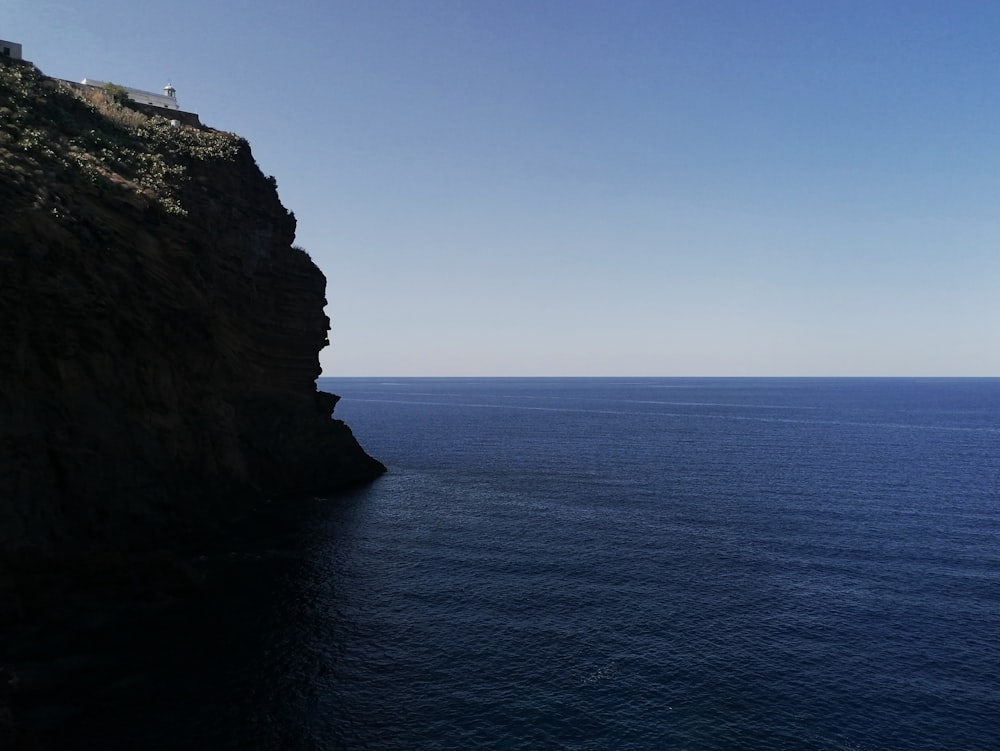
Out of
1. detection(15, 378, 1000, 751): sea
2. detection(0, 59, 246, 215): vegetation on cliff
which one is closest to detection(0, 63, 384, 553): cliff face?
detection(0, 59, 246, 215): vegetation on cliff

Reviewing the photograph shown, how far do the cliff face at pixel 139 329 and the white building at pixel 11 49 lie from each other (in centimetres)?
644

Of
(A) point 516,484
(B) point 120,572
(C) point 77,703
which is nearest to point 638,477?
(A) point 516,484

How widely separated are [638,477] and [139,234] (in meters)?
73.5

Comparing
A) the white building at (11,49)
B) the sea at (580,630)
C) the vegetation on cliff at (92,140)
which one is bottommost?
the sea at (580,630)

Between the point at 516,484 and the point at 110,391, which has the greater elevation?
the point at 110,391

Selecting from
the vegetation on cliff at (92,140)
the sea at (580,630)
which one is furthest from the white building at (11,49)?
the sea at (580,630)

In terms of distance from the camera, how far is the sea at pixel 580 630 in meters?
32.0

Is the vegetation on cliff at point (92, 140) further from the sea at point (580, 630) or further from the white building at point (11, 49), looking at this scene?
the sea at point (580, 630)

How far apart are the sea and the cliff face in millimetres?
10027

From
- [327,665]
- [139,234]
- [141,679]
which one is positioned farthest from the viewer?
[139,234]

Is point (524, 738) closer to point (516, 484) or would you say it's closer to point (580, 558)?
point (580, 558)

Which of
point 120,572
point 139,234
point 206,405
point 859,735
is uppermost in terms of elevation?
point 139,234

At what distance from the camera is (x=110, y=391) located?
54.3 m

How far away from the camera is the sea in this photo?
3200 cm
